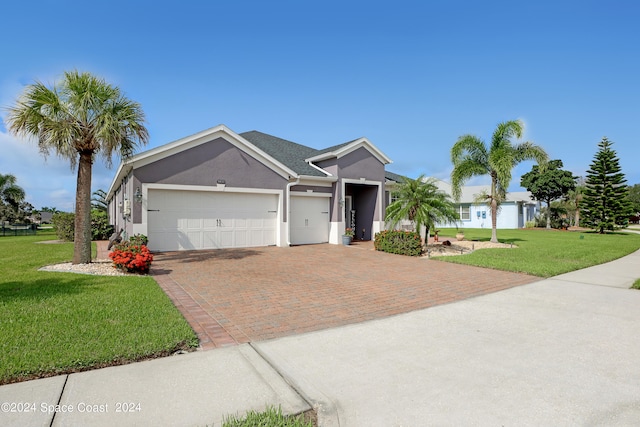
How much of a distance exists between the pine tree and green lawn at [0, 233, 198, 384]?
120 feet

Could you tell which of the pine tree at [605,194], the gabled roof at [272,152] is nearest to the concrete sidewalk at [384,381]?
the gabled roof at [272,152]

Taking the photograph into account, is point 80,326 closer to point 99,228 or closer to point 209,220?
point 209,220

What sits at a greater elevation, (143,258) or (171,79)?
(171,79)

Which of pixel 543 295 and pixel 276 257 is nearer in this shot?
pixel 543 295

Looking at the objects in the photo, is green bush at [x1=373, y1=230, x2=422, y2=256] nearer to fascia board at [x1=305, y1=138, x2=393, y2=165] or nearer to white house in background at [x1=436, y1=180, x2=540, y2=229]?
fascia board at [x1=305, y1=138, x2=393, y2=165]

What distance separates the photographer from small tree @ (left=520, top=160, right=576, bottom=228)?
35.1 meters

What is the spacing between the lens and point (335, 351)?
4121 mm

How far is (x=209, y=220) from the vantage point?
46.2 feet

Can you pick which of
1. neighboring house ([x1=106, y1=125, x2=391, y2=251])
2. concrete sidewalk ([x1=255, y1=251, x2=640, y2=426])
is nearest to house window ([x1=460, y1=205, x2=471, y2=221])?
neighboring house ([x1=106, y1=125, x2=391, y2=251])

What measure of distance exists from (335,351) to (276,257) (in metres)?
8.27

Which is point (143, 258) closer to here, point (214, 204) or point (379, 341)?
point (214, 204)

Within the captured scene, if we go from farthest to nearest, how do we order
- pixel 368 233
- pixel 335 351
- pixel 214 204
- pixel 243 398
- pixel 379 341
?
pixel 368 233
pixel 214 204
pixel 379 341
pixel 335 351
pixel 243 398

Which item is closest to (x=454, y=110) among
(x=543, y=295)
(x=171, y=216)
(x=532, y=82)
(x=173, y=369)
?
(x=532, y=82)

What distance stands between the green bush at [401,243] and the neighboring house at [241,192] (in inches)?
137
